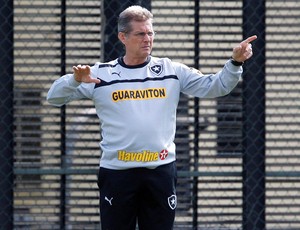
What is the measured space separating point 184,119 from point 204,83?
1342 mm

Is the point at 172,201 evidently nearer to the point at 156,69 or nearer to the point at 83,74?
the point at 156,69

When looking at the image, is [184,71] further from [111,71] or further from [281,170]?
[281,170]

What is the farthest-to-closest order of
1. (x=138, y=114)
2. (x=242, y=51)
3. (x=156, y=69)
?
(x=156, y=69) < (x=138, y=114) < (x=242, y=51)

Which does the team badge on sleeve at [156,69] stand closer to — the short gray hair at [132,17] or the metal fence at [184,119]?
the short gray hair at [132,17]

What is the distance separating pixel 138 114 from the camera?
456 centimetres

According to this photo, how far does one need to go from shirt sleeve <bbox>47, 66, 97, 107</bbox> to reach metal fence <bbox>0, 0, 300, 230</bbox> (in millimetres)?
1112

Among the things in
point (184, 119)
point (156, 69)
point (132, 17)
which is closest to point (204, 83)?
point (156, 69)

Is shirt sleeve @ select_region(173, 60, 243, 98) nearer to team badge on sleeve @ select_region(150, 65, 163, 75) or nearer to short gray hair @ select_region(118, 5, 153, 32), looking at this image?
team badge on sleeve @ select_region(150, 65, 163, 75)

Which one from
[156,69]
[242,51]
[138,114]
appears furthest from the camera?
[156,69]

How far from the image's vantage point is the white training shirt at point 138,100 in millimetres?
4562

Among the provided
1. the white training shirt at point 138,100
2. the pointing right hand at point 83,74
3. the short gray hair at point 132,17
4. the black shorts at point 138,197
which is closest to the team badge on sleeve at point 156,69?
the white training shirt at point 138,100

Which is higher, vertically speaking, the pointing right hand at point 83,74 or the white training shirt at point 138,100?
the pointing right hand at point 83,74

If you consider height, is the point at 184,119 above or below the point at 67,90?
below

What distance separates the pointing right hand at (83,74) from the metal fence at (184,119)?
1.33m
